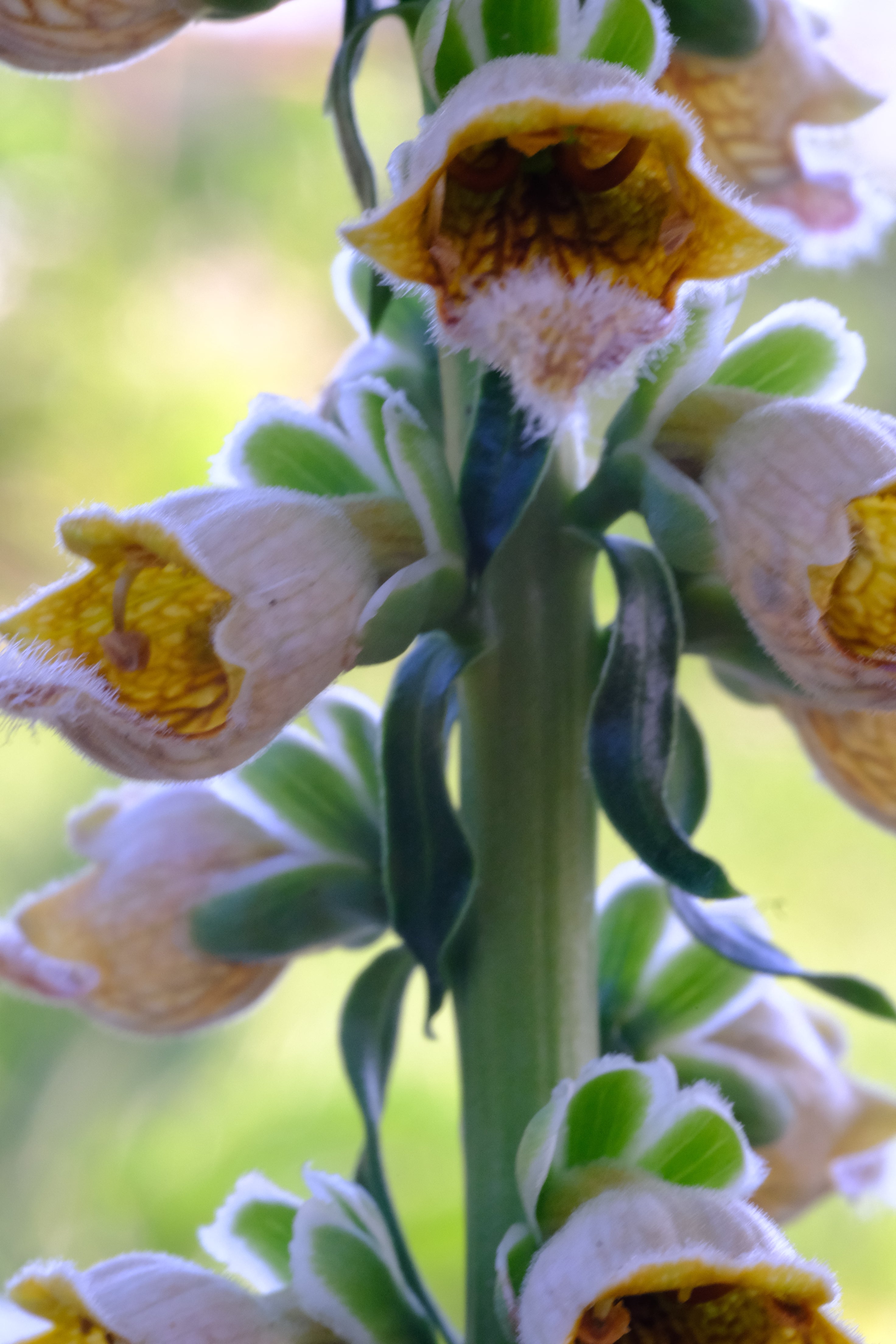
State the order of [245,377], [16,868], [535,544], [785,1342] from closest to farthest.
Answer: [785,1342] < [535,544] < [16,868] < [245,377]

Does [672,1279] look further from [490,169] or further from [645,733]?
[490,169]

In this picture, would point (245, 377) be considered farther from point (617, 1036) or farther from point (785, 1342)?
point (785, 1342)

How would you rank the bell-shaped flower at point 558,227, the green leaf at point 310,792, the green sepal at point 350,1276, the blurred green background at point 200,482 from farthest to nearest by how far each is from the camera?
the blurred green background at point 200,482, the green leaf at point 310,792, the green sepal at point 350,1276, the bell-shaped flower at point 558,227

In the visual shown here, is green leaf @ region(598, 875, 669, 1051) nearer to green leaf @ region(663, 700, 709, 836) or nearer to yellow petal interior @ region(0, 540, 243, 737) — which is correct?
green leaf @ region(663, 700, 709, 836)

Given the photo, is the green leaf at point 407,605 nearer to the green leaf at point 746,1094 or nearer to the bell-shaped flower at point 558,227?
the bell-shaped flower at point 558,227

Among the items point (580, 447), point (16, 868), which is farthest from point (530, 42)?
point (16, 868)

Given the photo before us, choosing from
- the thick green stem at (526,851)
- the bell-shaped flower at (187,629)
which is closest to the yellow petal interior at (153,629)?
the bell-shaped flower at (187,629)
